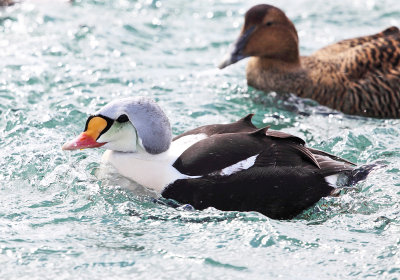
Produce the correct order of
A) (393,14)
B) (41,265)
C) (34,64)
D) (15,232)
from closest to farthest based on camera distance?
(41,265) → (15,232) → (34,64) → (393,14)

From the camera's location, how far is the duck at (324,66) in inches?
290

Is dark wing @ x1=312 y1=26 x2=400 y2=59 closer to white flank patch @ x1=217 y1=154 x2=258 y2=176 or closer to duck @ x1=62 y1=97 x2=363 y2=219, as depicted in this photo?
duck @ x1=62 y1=97 x2=363 y2=219

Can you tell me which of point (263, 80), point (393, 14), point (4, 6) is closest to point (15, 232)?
point (263, 80)

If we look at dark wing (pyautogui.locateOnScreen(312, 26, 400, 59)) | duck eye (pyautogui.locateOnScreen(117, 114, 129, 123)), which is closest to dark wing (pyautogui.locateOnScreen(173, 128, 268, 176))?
duck eye (pyautogui.locateOnScreen(117, 114, 129, 123))

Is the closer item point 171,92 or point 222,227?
point 222,227

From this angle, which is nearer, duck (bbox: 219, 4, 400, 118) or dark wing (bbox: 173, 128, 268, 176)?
dark wing (bbox: 173, 128, 268, 176)

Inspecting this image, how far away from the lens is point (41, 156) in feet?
19.1

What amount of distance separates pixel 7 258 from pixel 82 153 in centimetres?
166

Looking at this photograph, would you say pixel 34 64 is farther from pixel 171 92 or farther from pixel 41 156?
pixel 41 156

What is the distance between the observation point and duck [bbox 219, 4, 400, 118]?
7363mm

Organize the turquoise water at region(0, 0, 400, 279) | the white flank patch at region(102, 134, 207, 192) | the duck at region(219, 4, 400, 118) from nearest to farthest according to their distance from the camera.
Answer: the turquoise water at region(0, 0, 400, 279) < the white flank patch at region(102, 134, 207, 192) < the duck at region(219, 4, 400, 118)

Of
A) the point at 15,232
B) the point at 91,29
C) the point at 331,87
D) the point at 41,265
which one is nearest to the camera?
the point at 41,265

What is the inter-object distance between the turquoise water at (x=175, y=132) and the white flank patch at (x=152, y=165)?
8 centimetres

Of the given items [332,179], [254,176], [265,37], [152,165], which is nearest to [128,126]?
[152,165]
